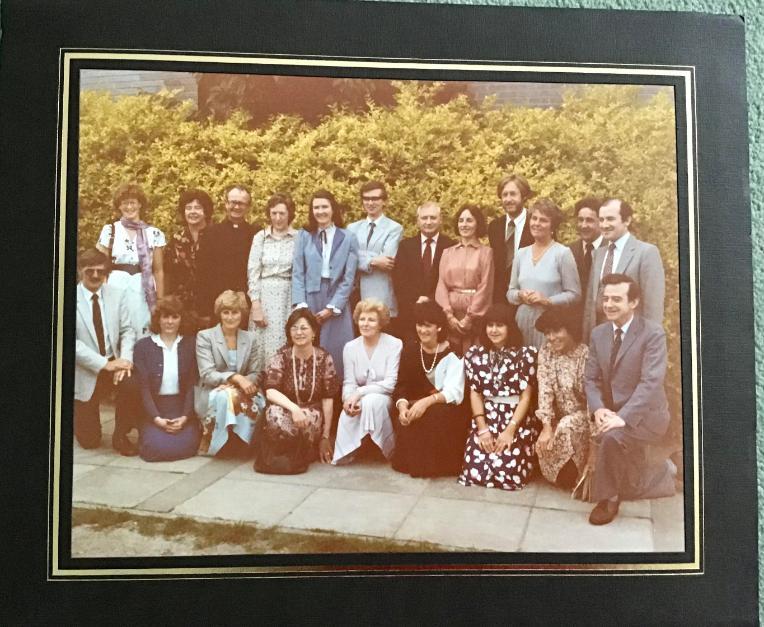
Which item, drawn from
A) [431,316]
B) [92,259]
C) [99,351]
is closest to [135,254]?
[92,259]

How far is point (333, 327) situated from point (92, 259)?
426mm

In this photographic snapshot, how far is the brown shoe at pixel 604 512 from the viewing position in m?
1.08

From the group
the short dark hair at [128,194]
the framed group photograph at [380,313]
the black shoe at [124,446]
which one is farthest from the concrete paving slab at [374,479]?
the short dark hair at [128,194]

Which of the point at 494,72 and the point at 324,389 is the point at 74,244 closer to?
the point at 324,389

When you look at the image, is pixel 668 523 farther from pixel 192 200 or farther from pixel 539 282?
pixel 192 200

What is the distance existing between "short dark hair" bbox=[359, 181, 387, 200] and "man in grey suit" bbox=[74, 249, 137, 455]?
45cm

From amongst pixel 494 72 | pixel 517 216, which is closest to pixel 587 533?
pixel 517 216

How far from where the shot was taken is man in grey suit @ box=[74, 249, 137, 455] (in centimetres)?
105

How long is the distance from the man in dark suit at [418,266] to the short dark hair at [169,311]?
1.20 ft

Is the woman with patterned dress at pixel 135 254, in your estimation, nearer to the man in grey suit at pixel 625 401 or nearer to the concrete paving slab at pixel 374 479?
the concrete paving slab at pixel 374 479

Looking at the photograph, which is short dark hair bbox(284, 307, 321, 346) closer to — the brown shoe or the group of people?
the group of people

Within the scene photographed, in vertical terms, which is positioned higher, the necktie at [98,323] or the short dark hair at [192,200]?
the short dark hair at [192,200]

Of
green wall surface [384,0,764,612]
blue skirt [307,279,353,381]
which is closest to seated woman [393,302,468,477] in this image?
blue skirt [307,279,353,381]

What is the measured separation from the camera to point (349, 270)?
1.08 meters
